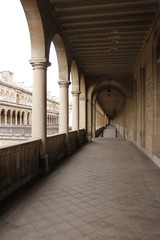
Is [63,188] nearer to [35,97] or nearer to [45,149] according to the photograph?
[45,149]

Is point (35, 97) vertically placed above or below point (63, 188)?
above

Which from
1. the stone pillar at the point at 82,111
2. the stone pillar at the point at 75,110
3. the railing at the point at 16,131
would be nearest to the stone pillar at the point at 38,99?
the stone pillar at the point at 75,110

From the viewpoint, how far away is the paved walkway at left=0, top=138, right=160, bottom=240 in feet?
9.69

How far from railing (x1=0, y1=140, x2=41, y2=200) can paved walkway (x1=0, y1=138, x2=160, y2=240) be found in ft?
1.07

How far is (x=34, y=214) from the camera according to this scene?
353 cm

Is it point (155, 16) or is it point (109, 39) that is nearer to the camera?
point (155, 16)

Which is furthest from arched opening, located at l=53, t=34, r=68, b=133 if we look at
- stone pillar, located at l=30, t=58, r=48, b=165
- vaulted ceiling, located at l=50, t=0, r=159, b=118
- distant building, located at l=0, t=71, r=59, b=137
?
distant building, located at l=0, t=71, r=59, b=137

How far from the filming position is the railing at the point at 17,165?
4234 millimetres

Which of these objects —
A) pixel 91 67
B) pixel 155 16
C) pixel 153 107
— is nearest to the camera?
pixel 155 16

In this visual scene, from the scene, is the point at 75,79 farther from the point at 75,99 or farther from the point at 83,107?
the point at 83,107

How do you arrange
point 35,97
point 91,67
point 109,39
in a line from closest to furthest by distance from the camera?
1. point 35,97
2. point 109,39
3. point 91,67

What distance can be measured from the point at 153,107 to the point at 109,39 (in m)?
3.56

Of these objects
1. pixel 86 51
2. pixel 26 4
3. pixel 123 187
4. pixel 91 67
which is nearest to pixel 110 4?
pixel 26 4

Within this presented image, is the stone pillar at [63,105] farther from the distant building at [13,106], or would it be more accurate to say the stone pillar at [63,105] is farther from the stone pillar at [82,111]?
the distant building at [13,106]
